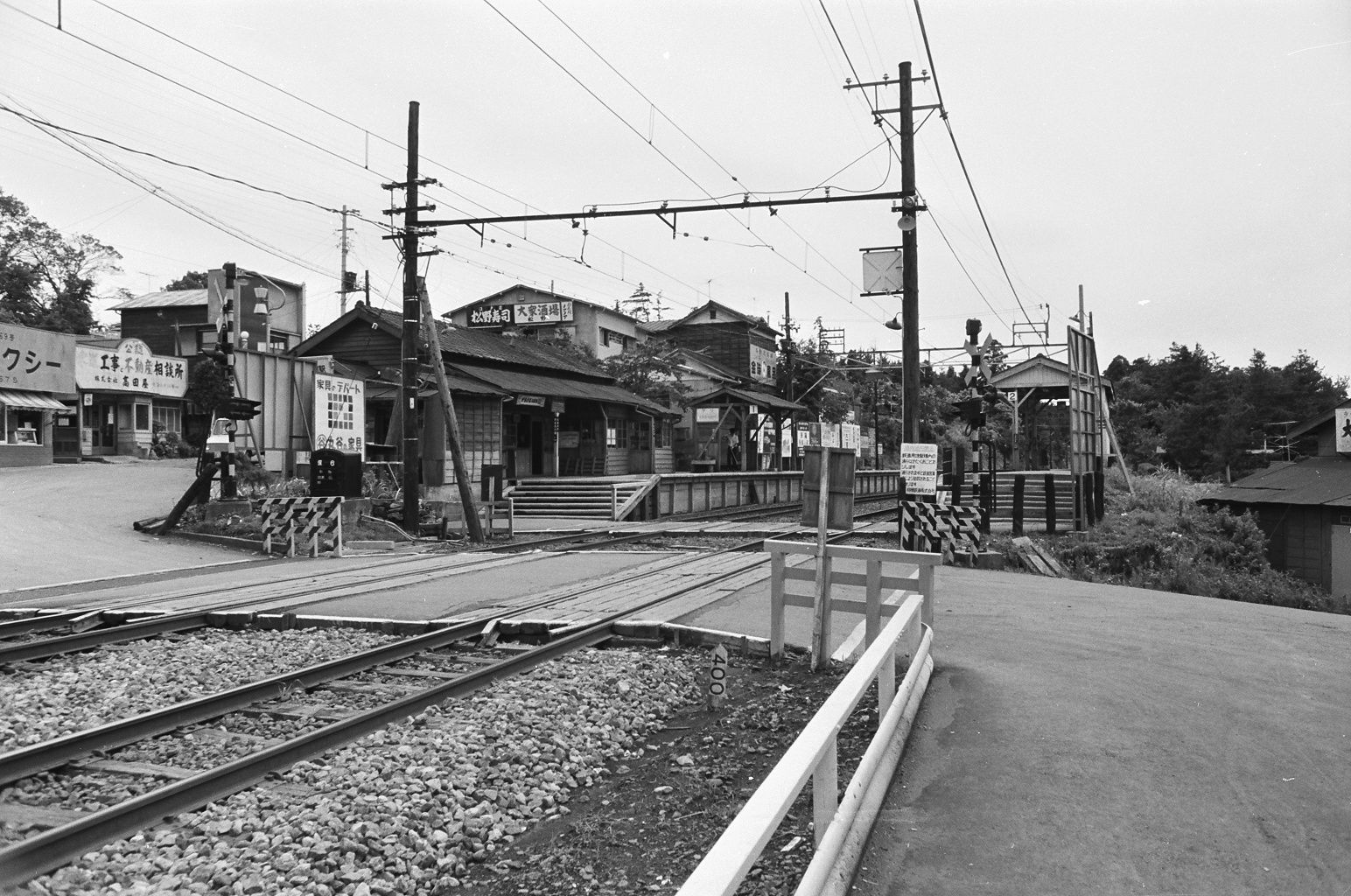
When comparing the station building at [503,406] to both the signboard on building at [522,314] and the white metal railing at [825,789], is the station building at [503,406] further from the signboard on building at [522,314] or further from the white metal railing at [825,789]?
the white metal railing at [825,789]

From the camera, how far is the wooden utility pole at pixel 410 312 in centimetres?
1859

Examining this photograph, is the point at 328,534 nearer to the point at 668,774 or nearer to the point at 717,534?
the point at 717,534

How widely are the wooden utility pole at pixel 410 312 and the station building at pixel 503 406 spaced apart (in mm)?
4186

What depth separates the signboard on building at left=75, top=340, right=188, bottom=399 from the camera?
17.7m

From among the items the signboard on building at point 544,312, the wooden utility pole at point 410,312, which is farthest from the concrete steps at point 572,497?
the signboard on building at point 544,312

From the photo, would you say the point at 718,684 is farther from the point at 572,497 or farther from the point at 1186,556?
the point at 572,497

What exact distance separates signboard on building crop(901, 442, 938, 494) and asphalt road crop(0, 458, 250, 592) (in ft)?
35.8

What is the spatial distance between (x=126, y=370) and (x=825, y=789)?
18948mm

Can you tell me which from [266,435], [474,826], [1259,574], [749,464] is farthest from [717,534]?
[749,464]

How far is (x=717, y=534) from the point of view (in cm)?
2011

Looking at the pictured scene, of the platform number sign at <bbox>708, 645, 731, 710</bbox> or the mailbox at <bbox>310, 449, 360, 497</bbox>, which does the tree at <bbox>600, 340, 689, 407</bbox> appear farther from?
the platform number sign at <bbox>708, 645, 731, 710</bbox>

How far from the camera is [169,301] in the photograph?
46.2 meters

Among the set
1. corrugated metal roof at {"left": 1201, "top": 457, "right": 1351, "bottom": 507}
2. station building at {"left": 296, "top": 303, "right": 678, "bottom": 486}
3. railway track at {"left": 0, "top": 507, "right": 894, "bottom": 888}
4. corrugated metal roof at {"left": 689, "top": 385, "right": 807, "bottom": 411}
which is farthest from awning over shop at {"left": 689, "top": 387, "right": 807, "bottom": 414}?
railway track at {"left": 0, "top": 507, "right": 894, "bottom": 888}

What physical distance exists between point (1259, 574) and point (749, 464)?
27.3 meters
